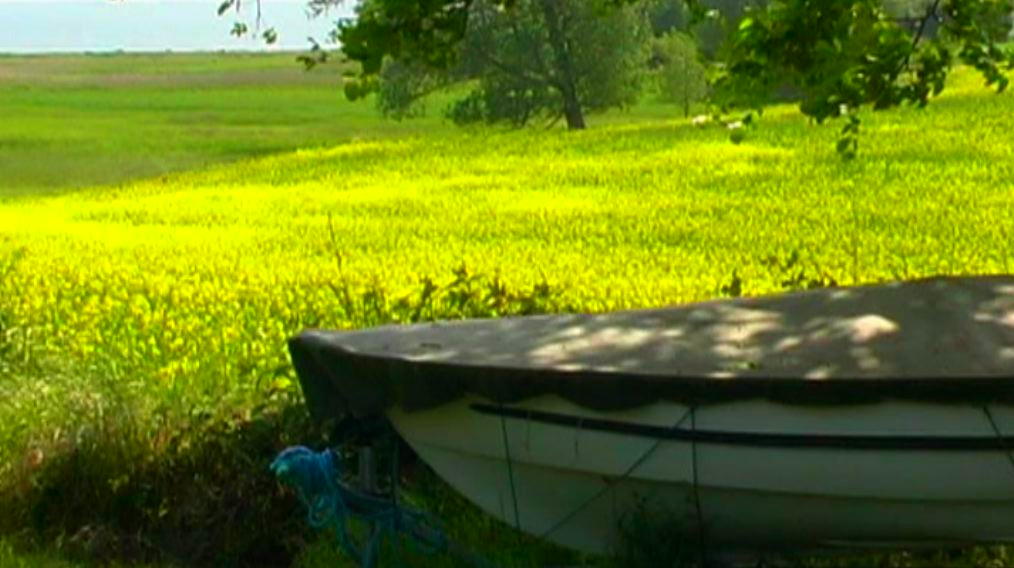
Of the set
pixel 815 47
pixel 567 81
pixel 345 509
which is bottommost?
pixel 567 81

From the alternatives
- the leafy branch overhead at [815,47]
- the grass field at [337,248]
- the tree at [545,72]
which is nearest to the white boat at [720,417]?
the grass field at [337,248]

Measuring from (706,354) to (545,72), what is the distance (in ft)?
88.4

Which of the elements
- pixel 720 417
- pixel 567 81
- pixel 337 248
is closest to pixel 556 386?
pixel 720 417

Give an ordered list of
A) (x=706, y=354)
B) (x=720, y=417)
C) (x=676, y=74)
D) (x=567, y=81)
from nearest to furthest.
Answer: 1. (x=720, y=417)
2. (x=706, y=354)
3. (x=567, y=81)
4. (x=676, y=74)

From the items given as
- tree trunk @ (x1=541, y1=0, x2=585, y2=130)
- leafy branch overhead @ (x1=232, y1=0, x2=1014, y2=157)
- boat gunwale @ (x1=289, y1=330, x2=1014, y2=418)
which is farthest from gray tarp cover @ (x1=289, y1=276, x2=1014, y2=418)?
tree trunk @ (x1=541, y1=0, x2=585, y2=130)

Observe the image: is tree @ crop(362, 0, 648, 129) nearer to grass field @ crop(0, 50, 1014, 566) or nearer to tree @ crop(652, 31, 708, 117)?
tree @ crop(652, 31, 708, 117)

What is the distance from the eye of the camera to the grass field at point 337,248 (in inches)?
277

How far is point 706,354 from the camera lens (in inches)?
208

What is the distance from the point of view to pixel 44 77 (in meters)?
56.2

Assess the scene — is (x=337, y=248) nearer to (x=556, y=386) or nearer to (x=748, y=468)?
(x=556, y=386)

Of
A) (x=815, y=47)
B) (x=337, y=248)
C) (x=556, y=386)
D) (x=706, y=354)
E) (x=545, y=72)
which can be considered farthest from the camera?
(x=545, y=72)

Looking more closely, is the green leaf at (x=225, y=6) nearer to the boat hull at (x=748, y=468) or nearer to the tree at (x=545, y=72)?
the boat hull at (x=748, y=468)

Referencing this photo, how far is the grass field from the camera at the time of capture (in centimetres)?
704

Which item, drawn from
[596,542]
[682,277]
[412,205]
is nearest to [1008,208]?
[682,277]
